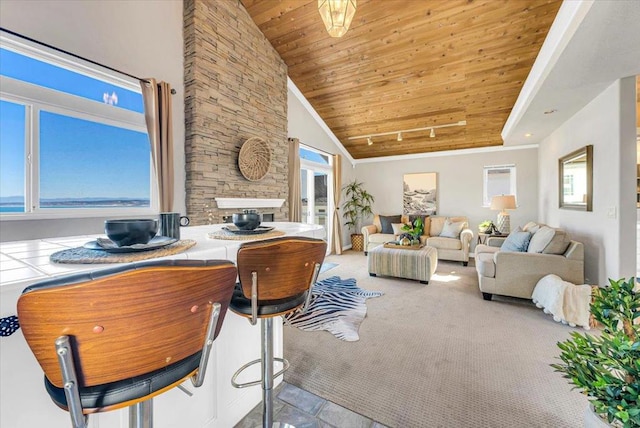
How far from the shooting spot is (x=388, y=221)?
6.39 meters

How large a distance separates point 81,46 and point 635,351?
157 inches

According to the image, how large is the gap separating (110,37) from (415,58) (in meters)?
3.64

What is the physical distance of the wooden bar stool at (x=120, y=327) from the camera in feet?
1.60

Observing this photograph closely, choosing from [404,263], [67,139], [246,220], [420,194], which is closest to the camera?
[246,220]

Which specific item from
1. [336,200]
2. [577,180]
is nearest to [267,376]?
[577,180]

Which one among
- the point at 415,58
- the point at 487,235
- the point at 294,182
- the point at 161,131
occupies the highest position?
the point at 415,58

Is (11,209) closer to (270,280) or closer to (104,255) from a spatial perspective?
(104,255)

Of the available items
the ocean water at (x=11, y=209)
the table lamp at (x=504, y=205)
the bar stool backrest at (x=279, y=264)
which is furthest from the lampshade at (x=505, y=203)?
the ocean water at (x=11, y=209)

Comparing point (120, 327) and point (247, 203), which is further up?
point (247, 203)

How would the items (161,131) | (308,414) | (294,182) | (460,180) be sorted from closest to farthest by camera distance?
(308,414) < (161,131) < (294,182) < (460,180)

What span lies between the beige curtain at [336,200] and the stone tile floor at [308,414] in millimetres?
4623

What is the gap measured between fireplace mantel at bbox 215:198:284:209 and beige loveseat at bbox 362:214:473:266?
8.61ft

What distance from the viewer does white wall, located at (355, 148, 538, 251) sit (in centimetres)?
560

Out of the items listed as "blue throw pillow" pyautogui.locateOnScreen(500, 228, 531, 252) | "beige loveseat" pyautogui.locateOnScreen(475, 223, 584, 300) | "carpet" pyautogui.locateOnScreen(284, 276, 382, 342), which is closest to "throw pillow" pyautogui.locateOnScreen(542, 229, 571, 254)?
"beige loveseat" pyautogui.locateOnScreen(475, 223, 584, 300)
